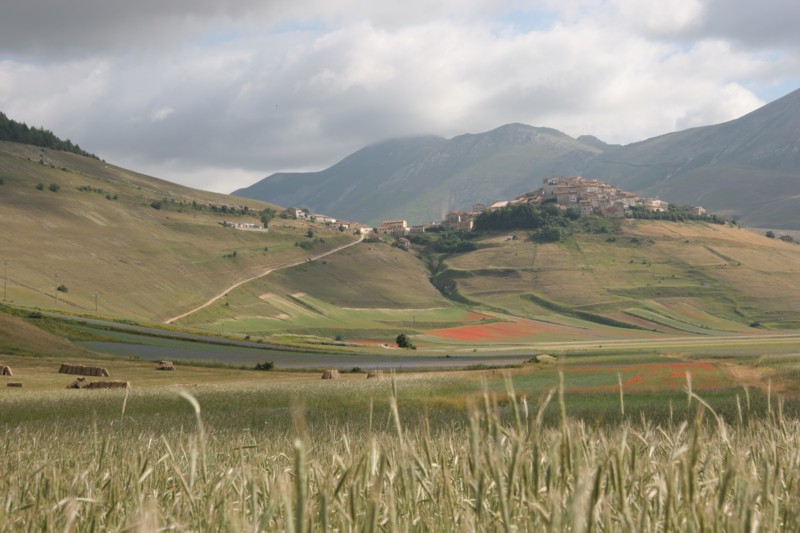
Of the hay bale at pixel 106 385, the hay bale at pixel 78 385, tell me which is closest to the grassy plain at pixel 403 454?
the hay bale at pixel 106 385

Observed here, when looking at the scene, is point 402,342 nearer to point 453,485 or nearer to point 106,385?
point 106,385

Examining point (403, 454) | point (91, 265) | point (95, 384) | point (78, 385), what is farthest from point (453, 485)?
point (91, 265)

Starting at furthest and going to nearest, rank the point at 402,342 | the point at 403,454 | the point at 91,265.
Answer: the point at 91,265, the point at 402,342, the point at 403,454

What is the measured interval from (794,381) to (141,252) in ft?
513

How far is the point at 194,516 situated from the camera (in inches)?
239

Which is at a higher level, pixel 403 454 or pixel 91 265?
pixel 91 265

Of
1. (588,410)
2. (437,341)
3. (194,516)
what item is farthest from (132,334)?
(194,516)

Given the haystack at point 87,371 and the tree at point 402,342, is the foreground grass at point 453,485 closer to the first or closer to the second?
the haystack at point 87,371

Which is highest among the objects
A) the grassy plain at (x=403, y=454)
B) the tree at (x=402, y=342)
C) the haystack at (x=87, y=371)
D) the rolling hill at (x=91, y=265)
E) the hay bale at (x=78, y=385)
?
the rolling hill at (x=91, y=265)

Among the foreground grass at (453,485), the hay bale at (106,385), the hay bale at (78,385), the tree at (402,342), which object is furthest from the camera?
the tree at (402,342)

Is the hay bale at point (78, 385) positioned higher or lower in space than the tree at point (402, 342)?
higher

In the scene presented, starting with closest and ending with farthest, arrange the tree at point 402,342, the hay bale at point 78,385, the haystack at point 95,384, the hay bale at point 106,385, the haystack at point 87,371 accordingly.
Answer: the hay bale at point 78,385 → the haystack at point 95,384 → the hay bale at point 106,385 → the haystack at point 87,371 → the tree at point 402,342

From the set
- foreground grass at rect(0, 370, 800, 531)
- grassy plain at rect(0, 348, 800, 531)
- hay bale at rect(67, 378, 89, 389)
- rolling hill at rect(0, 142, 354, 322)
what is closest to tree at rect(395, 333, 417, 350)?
rolling hill at rect(0, 142, 354, 322)

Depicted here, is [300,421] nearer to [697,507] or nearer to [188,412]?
Result: [697,507]
